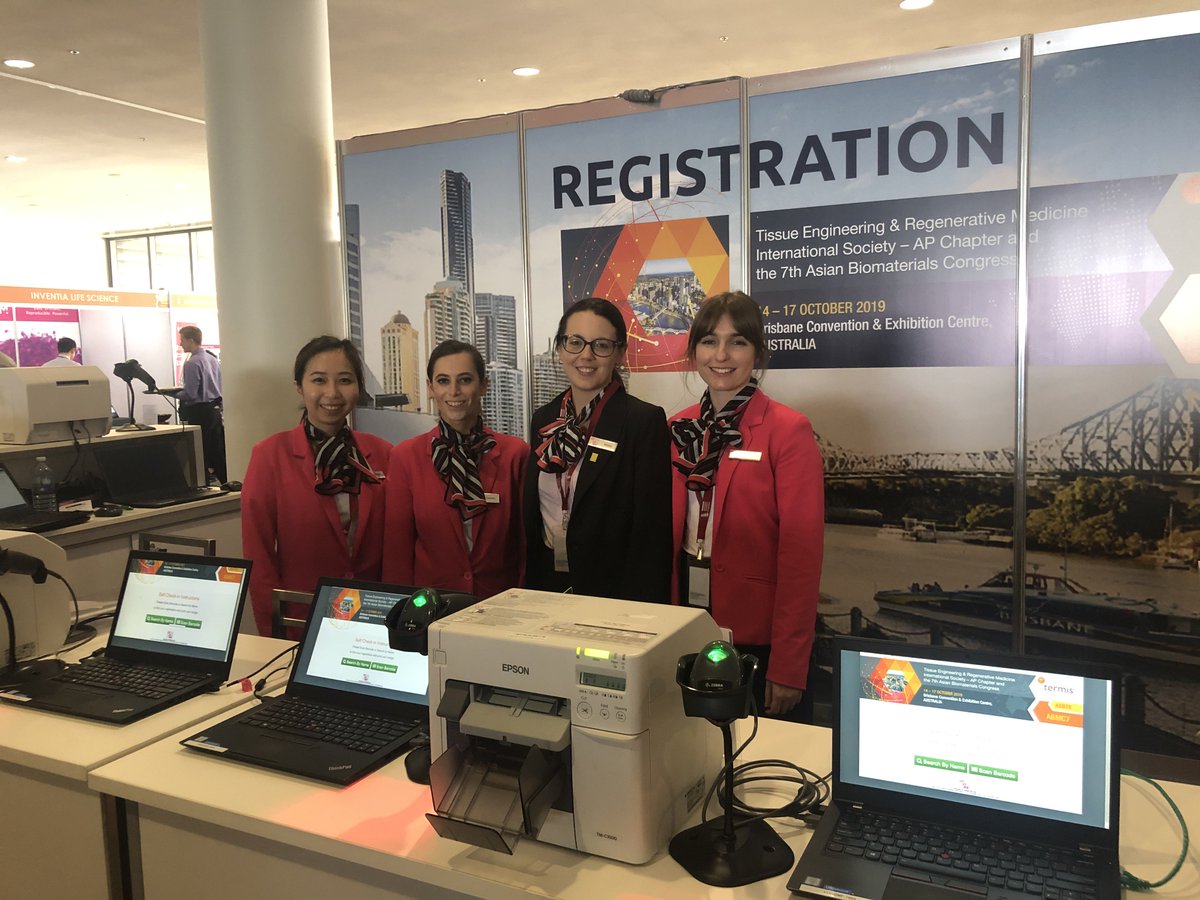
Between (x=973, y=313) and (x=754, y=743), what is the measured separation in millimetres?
1867

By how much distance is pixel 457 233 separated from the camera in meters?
3.92

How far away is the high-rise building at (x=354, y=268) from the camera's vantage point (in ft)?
13.7

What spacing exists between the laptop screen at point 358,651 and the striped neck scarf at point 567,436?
2.23 ft

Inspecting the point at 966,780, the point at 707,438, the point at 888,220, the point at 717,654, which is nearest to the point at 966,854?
the point at 966,780

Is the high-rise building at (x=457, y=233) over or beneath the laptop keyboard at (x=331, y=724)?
over

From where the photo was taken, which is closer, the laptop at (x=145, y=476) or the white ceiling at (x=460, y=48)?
the laptop at (x=145, y=476)

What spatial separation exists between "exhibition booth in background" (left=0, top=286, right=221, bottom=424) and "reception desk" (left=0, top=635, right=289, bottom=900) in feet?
30.0

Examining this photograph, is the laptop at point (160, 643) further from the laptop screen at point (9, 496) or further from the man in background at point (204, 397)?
the man in background at point (204, 397)

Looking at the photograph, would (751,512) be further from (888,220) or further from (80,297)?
(80,297)

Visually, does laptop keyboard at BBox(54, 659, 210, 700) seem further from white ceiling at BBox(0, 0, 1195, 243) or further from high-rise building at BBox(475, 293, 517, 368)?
white ceiling at BBox(0, 0, 1195, 243)

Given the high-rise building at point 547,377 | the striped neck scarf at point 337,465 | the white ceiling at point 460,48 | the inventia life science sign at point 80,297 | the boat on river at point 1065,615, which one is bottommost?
the boat on river at point 1065,615

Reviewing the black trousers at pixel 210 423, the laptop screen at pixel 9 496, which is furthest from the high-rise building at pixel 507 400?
the black trousers at pixel 210 423

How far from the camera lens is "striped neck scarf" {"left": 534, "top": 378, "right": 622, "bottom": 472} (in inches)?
93.5

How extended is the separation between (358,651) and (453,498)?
73 cm
